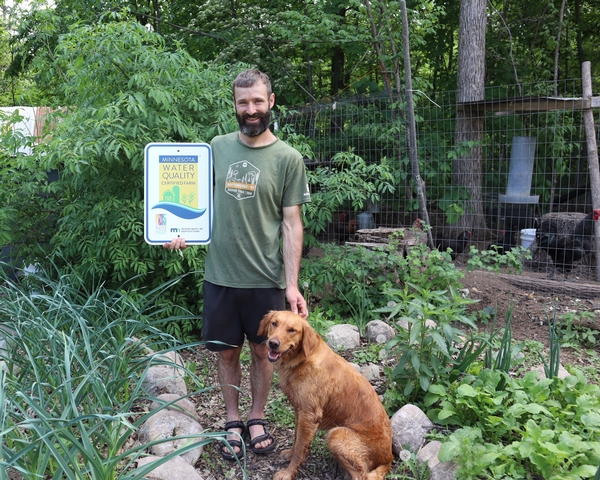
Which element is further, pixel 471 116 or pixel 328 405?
pixel 471 116

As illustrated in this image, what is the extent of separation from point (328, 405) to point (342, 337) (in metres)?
1.87

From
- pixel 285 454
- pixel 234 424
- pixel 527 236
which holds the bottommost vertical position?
pixel 285 454

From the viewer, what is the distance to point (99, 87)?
14.9ft

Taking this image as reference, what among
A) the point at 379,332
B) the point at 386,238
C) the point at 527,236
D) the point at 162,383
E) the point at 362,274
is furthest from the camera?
the point at 527,236

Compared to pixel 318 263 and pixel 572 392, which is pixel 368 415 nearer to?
pixel 572 392

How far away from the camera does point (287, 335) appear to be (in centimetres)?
260

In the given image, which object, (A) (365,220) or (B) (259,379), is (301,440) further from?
(A) (365,220)

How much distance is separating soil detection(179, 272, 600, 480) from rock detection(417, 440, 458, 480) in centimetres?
17

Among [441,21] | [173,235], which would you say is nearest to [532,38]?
[441,21]

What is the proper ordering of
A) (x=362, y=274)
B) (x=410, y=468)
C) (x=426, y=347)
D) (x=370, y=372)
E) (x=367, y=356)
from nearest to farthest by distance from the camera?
(x=410, y=468) → (x=426, y=347) → (x=370, y=372) → (x=367, y=356) → (x=362, y=274)

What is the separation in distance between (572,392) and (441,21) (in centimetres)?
975

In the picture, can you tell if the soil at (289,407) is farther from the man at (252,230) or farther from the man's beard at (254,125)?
the man's beard at (254,125)

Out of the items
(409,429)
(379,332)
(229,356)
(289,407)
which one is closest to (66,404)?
(229,356)

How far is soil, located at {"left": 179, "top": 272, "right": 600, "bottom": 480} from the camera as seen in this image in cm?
295
